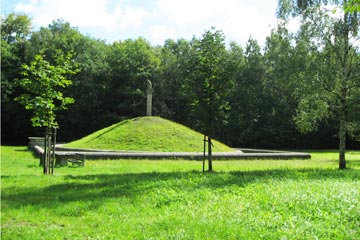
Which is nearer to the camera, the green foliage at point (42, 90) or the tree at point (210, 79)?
the green foliage at point (42, 90)

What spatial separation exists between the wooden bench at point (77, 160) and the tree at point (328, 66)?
9.30 metres

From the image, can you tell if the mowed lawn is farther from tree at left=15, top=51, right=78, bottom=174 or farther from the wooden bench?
the wooden bench

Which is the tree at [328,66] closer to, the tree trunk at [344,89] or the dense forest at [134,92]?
the tree trunk at [344,89]

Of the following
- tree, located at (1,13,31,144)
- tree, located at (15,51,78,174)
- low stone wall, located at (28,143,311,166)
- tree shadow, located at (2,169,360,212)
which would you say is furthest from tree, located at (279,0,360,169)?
tree, located at (1,13,31,144)

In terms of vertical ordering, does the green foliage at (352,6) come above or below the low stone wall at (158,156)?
above

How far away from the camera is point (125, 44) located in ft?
160

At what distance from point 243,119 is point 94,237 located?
38931 millimetres

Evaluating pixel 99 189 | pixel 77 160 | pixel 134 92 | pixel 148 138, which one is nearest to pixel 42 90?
pixel 99 189

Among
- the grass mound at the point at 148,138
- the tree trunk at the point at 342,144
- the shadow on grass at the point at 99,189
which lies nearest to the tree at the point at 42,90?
the shadow on grass at the point at 99,189

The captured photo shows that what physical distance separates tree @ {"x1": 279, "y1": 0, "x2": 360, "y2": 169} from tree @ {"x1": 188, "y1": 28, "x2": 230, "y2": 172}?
17.4ft

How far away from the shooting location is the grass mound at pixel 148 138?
2327 centimetres

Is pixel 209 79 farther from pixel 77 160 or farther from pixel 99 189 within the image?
pixel 77 160

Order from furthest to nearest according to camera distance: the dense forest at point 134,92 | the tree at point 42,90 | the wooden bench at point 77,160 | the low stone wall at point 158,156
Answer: the dense forest at point 134,92 → the low stone wall at point 158,156 → the wooden bench at point 77,160 → the tree at point 42,90

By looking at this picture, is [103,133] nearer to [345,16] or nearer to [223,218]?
[345,16]
